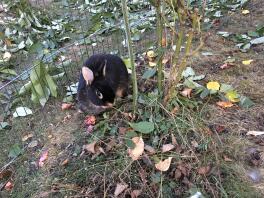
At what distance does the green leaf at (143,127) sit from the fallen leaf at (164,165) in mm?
233

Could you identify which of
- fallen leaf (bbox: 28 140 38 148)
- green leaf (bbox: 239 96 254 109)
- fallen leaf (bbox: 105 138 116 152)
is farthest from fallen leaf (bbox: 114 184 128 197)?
green leaf (bbox: 239 96 254 109)

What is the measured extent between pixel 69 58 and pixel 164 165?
1.93 m

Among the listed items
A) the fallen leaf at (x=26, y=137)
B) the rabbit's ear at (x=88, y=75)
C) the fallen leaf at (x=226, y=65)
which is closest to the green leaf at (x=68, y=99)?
the fallen leaf at (x=26, y=137)

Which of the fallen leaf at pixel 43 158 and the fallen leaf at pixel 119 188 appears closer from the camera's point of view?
the fallen leaf at pixel 119 188

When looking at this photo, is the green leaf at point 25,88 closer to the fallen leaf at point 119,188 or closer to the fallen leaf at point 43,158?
the fallen leaf at point 43,158

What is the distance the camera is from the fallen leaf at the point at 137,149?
7.56ft

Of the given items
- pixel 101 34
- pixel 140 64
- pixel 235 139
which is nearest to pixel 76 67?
pixel 101 34

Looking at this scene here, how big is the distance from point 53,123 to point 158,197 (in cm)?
117

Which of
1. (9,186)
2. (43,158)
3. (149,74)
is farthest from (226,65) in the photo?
(9,186)

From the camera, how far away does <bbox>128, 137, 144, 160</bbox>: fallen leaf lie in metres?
2.30

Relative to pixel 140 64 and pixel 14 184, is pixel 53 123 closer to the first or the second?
pixel 14 184

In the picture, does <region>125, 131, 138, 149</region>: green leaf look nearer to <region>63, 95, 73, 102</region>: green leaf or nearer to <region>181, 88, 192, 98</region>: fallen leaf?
<region>181, 88, 192, 98</region>: fallen leaf

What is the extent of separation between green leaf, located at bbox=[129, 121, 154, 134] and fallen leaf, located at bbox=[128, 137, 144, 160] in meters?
0.07

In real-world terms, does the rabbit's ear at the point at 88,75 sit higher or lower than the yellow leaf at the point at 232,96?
higher
